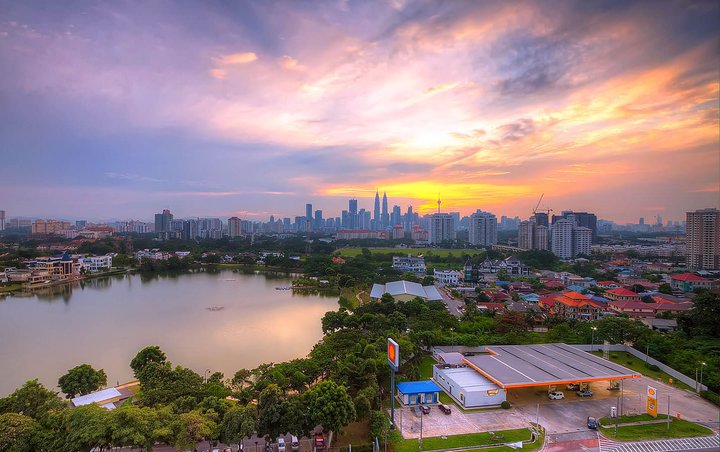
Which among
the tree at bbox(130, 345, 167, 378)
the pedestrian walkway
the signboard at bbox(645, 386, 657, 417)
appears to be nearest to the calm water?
the tree at bbox(130, 345, 167, 378)

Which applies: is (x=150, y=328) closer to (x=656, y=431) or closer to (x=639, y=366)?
(x=656, y=431)

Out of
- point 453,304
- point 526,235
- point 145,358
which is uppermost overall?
point 526,235

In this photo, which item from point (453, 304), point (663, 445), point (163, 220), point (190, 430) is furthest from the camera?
point (163, 220)

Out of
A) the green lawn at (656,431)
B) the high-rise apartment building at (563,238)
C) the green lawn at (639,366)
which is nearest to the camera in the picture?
the green lawn at (656,431)

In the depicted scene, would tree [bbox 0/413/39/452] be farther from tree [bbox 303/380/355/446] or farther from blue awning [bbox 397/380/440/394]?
blue awning [bbox 397/380/440/394]

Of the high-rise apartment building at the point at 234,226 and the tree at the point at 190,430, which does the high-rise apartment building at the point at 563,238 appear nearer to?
the tree at the point at 190,430

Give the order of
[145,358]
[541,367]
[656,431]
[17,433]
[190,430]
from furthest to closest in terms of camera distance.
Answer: [145,358] < [541,367] < [656,431] < [190,430] < [17,433]

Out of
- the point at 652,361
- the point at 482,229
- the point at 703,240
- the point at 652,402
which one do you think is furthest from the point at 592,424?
the point at 482,229

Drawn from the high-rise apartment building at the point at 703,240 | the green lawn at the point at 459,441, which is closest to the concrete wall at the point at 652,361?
the green lawn at the point at 459,441
